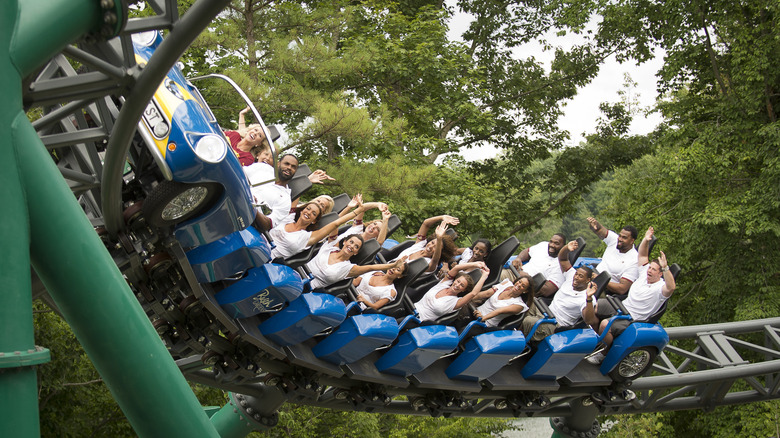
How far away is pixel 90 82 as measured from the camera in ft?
8.30

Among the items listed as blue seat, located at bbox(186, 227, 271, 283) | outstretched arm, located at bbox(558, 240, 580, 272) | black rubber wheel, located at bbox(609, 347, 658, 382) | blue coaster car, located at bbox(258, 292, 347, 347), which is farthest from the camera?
outstretched arm, located at bbox(558, 240, 580, 272)

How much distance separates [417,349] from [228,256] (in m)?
1.61

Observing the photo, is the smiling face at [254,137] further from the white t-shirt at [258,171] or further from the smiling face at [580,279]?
the smiling face at [580,279]

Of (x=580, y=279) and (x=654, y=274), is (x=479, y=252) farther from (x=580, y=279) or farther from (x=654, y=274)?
(x=654, y=274)

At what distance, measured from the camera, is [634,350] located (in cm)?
587

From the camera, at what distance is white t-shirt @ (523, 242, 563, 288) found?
6.53m

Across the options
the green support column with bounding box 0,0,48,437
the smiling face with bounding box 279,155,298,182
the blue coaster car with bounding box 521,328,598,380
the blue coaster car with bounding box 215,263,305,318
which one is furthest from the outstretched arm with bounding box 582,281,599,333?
the green support column with bounding box 0,0,48,437

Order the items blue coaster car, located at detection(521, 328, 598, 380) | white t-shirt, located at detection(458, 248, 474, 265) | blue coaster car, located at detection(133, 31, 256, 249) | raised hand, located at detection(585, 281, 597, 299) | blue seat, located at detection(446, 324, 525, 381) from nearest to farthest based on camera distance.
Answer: blue coaster car, located at detection(133, 31, 256, 249), blue seat, located at detection(446, 324, 525, 381), blue coaster car, located at detection(521, 328, 598, 380), raised hand, located at detection(585, 281, 597, 299), white t-shirt, located at detection(458, 248, 474, 265)

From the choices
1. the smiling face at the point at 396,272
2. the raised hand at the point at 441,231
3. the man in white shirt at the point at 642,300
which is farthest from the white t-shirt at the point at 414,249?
the man in white shirt at the point at 642,300

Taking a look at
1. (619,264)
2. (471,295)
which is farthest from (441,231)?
(619,264)

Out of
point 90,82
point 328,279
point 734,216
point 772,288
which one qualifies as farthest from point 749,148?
point 90,82

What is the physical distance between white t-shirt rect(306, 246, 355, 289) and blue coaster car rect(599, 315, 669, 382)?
2.25 m

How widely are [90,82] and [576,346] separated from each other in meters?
3.95

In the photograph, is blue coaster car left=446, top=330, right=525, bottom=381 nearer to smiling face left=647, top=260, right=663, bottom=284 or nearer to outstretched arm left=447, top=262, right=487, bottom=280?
Answer: outstretched arm left=447, top=262, right=487, bottom=280
